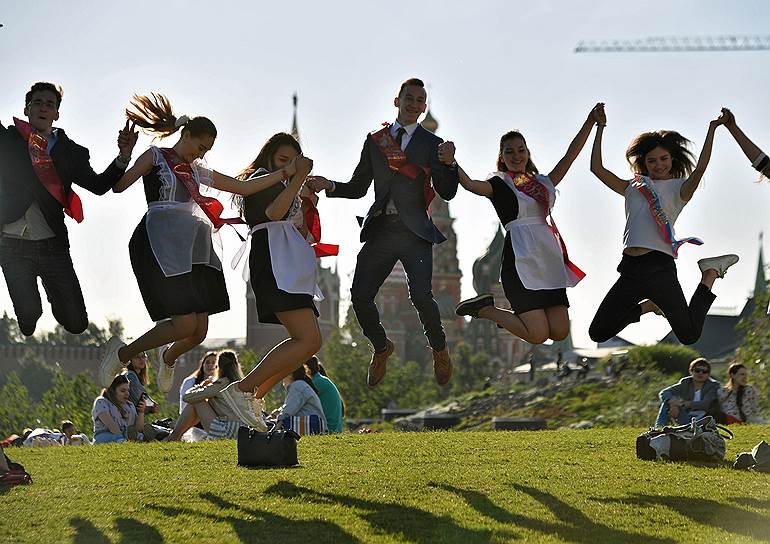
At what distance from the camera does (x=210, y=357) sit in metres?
15.5

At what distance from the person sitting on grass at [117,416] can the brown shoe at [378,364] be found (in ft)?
15.2

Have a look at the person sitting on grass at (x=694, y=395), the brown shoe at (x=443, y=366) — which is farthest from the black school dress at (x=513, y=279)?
the person sitting on grass at (x=694, y=395)

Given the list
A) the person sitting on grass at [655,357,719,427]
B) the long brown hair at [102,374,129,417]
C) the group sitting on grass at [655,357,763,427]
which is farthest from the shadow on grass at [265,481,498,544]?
the person sitting on grass at [655,357,719,427]

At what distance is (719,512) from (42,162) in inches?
218

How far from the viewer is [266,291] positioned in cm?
909

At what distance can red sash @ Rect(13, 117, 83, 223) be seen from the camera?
9.56 metres

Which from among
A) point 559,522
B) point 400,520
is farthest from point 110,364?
point 559,522

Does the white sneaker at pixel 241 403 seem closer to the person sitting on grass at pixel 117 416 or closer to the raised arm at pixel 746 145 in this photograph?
the raised arm at pixel 746 145

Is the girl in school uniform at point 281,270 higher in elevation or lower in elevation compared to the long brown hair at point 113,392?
higher

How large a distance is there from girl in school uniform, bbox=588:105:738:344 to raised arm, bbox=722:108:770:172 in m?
0.06

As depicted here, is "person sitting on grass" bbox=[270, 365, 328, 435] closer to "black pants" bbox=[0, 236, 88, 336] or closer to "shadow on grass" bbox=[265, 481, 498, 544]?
"black pants" bbox=[0, 236, 88, 336]

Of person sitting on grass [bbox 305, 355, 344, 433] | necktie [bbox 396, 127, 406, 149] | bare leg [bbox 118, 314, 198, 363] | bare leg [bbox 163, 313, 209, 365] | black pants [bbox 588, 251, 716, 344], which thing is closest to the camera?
bare leg [bbox 118, 314, 198, 363]

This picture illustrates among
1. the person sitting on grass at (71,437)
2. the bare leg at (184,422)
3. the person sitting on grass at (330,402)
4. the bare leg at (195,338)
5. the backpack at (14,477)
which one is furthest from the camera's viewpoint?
the person sitting on grass at (71,437)

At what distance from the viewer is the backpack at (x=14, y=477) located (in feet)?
29.5
